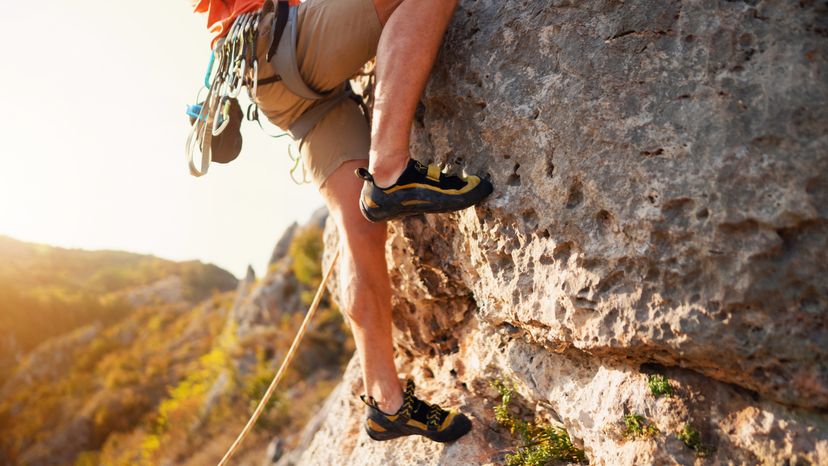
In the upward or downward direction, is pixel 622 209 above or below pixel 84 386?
below

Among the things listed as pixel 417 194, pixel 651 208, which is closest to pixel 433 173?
pixel 417 194

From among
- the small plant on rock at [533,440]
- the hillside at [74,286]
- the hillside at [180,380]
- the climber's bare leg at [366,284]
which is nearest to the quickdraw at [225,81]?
the climber's bare leg at [366,284]

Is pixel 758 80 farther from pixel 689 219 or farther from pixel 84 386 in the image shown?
pixel 84 386

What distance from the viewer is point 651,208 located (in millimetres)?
1745

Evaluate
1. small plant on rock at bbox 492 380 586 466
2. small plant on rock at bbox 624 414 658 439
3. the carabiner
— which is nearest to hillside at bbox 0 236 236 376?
the carabiner

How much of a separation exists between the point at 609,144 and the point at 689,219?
0.37 metres

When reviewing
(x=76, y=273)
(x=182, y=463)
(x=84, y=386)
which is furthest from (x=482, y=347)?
(x=76, y=273)

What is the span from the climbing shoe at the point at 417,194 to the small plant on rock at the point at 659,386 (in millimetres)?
931

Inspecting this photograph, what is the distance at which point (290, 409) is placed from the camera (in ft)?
33.9

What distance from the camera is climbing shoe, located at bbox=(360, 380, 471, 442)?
8.24 feet

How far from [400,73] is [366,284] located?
0.96 meters

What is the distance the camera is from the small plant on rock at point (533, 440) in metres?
2.44

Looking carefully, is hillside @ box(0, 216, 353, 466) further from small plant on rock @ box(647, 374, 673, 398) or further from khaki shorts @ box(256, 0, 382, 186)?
small plant on rock @ box(647, 374, 673, 398)

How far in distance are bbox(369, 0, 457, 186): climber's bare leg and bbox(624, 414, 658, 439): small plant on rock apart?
1243 millimetres
